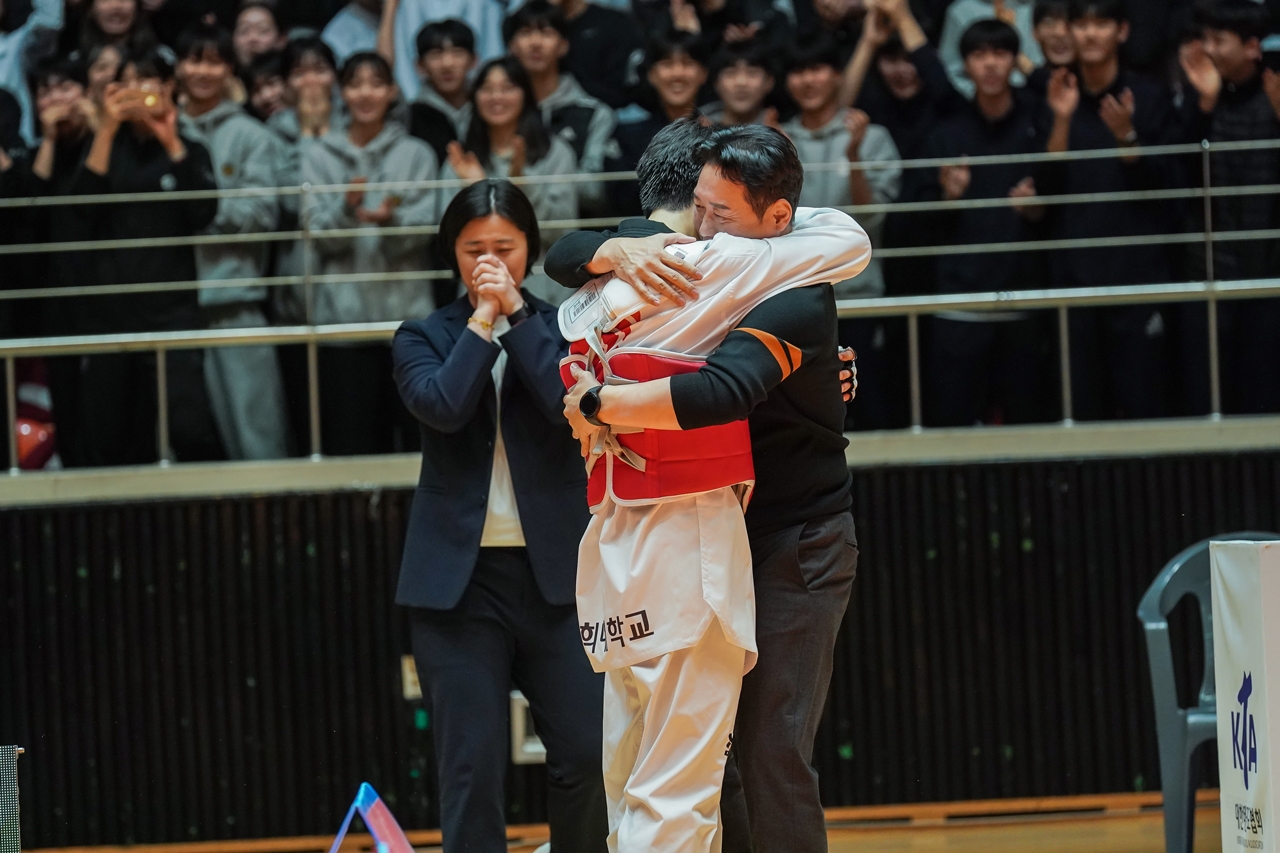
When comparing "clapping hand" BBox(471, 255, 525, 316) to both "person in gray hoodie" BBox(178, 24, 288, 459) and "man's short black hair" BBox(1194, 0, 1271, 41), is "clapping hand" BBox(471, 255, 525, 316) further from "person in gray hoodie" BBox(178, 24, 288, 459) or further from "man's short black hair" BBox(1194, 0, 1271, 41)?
"man's short black hair" BBox(1194, 0, 1271, 41)

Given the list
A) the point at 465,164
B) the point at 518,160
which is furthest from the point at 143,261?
the point at 518,160

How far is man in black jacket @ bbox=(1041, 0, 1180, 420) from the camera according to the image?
4.55 m

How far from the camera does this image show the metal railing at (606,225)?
411 centimetres

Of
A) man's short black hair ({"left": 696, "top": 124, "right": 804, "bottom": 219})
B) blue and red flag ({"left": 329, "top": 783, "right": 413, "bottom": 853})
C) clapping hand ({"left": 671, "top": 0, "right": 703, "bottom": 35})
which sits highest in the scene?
clapping hand ({"left": 671, "top": 0, "right": 703, "bottom": 35})

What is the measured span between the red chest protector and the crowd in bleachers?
2.27 meters

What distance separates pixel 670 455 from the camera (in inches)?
84.0

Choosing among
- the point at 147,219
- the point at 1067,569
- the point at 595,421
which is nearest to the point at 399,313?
the point at 147,219

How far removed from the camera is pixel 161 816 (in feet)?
13.3

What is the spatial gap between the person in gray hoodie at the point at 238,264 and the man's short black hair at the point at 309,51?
0.85 feet

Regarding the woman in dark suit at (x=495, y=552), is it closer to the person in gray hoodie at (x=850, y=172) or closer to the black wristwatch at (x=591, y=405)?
the black wristwatch at (x=591, y=405)

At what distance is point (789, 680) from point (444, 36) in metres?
3.50

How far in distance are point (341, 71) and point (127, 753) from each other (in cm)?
242

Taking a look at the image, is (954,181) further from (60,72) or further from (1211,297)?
(60,72)

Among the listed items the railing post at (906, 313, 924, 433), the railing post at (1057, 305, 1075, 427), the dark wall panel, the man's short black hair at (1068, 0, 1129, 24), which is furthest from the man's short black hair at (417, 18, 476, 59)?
the railing post at (1057, 305, 1075, 427)
